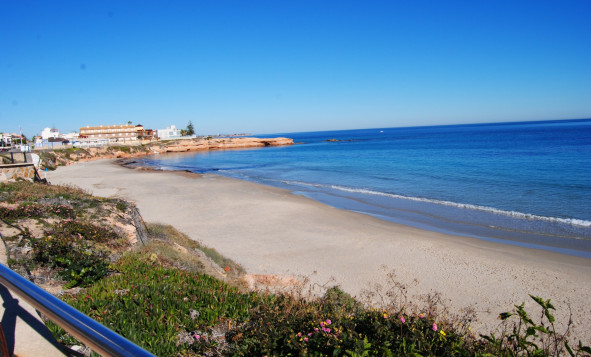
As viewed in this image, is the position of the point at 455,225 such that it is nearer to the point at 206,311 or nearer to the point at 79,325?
the point at 206,311

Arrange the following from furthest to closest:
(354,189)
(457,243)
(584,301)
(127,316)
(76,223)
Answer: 1. (354,189)
2. (457,243)
3. (76,223)
4. (584,301)
5. (127,316)

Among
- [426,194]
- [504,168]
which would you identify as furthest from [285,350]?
[504,168]

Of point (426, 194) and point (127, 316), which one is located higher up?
point (127, 316)

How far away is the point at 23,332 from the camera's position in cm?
272

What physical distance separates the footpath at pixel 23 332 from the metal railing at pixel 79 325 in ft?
3.58

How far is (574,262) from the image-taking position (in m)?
10.4

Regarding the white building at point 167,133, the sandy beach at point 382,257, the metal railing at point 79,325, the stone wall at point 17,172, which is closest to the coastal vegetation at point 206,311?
the sandy beach at point 382,257

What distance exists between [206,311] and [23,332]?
2359 millimetres

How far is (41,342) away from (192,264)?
19.7 ft

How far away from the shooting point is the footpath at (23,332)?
2.58 m

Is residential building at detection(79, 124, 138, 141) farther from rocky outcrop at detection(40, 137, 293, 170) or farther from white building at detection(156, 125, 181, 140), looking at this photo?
rocky outcrop at detection(40, 137, 293, 170)

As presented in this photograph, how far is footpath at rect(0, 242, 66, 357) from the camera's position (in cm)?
258

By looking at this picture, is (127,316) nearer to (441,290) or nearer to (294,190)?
(441,290)

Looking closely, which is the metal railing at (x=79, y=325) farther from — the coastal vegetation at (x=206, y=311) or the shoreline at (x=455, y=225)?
the shoreline at (x=455, y=225)
